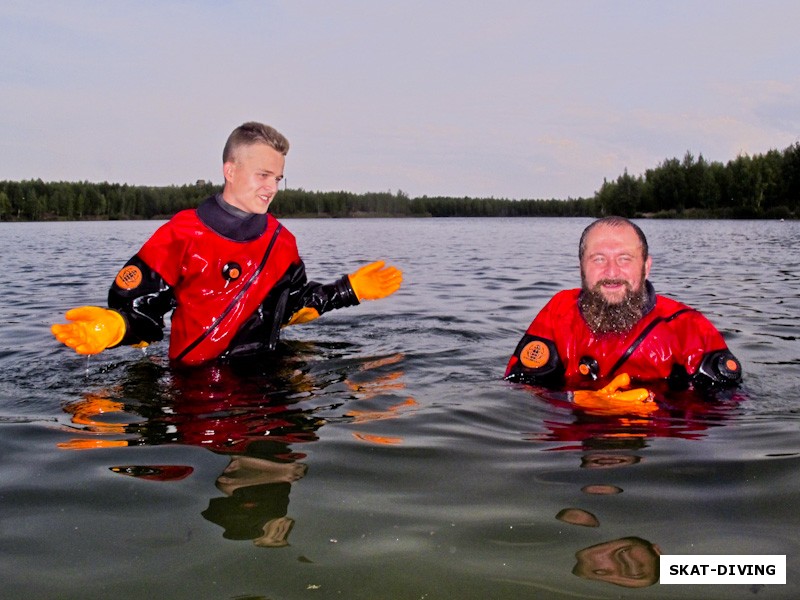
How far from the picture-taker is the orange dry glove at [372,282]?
6.50 metres

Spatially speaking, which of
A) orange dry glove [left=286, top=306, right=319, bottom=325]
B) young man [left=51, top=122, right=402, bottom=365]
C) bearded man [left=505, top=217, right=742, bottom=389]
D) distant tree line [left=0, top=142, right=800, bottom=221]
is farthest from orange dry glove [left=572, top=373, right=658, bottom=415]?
distant tree line [left=0, top=142, right=800, bottom=221]

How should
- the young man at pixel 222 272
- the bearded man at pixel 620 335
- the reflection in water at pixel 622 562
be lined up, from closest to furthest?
the reflection in water at pixel 622 562
the bearded man at pixel 620 335
the young man at pixel 222 272

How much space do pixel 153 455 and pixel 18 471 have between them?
639mm

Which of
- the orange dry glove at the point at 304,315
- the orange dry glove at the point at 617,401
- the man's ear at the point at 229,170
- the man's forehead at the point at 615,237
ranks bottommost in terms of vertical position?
the orange dry glove at the point at 617,401

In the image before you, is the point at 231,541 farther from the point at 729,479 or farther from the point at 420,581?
the point at 729,479

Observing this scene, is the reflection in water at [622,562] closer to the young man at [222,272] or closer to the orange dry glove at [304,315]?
the young man at [222,272]

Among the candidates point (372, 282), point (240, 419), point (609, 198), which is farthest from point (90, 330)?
point (609, 198)

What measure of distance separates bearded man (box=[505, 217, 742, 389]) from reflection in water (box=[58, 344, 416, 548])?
1121mm

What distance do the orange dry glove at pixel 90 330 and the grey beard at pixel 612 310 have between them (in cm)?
342

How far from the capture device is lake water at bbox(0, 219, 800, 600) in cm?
257

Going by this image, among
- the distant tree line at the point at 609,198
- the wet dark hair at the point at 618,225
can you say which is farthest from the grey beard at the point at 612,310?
the distant tree line at the point at 609,198

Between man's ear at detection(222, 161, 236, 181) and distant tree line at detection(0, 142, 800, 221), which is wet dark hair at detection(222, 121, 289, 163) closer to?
man's ear at detection(222, 161, 236, 181)

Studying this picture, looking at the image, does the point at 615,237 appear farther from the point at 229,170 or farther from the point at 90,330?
the point at 90,330

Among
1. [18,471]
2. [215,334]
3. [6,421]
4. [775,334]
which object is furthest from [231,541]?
[775,334]
